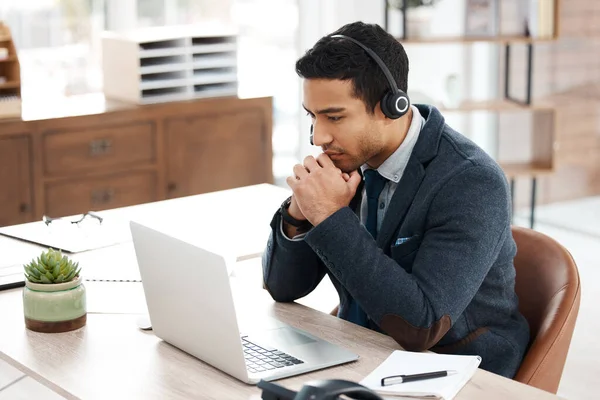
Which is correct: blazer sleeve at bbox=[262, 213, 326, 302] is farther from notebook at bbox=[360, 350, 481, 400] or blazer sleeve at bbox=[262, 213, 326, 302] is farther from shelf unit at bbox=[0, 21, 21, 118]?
shelf unit at bbox=[0, 21, 21, 118]

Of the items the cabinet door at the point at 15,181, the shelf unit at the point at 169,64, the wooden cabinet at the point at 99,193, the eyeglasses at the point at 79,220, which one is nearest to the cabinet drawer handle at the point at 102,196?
the wooden cabinet at the point at 99,193

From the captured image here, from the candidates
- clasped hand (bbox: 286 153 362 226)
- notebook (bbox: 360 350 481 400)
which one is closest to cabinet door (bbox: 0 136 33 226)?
clasped hand (bbox: 286 153 362 226)

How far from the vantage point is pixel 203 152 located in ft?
14.3

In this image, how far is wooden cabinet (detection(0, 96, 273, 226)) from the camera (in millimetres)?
3910

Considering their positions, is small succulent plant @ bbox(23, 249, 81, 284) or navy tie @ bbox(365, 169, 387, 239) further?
navy tie @ bbox(365, 169, 387, 239)

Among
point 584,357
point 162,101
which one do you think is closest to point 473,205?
point 584,357

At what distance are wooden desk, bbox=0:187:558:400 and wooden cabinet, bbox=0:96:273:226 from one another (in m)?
1.83

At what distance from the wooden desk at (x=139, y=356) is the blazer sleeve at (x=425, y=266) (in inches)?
3.1

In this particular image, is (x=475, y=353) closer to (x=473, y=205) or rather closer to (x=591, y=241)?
(x=473, y=205)

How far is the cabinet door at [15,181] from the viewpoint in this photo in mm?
3848

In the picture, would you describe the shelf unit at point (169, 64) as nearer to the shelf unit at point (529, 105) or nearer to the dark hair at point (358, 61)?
the shelf unit at point (529, 105)

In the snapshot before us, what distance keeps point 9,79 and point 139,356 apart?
248 centimetres

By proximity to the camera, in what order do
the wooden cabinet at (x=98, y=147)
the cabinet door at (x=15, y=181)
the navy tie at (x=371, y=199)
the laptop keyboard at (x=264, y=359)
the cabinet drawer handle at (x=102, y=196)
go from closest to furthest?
1. the laptop keyboard at (x=264, y=359)
2. the navy tie at (x=371, y=199)
3. the cabinet door at (x=15, y=181)
4. the wooden cabinet at (x=98, y=147)
5. the cabinet drawer handle at (x=102, y=196)

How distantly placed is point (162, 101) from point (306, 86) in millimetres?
2361
